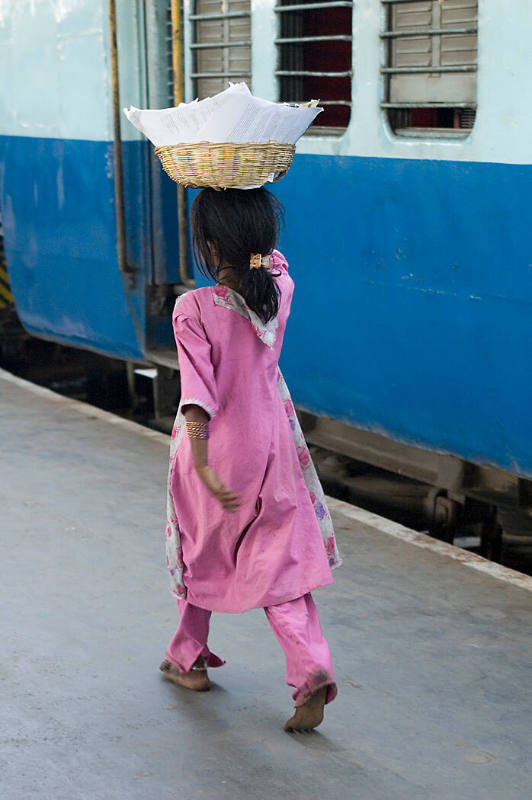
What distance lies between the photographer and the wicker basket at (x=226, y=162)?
3131 millimetres

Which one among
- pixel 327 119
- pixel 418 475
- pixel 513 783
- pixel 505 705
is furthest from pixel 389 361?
pixel 513 783

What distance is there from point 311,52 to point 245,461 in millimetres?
2902

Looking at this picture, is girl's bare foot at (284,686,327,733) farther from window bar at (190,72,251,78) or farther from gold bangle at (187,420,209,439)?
window bar at (190,72,251,78)

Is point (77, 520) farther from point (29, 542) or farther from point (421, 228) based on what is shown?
point (421, 228)

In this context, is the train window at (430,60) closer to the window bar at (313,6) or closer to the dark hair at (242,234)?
the window bar at (313,6)

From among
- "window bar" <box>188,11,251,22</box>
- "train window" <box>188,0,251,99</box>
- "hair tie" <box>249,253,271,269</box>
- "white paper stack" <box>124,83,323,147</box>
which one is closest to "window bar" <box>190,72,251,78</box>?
"train window" <box>188,0,251,99</box>

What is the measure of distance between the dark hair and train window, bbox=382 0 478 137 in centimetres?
169

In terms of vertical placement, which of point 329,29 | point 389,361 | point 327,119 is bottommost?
point 389,361

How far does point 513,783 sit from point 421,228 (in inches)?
94.6

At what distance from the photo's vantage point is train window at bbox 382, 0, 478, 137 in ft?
15.2

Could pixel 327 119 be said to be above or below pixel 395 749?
above

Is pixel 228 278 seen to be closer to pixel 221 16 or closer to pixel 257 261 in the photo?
pixel 257 261

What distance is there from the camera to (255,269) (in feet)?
10.5

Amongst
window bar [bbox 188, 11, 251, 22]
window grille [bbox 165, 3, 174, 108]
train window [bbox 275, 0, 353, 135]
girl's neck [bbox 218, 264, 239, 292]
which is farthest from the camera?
window grille [bbox 165, 3, 174, 108]
